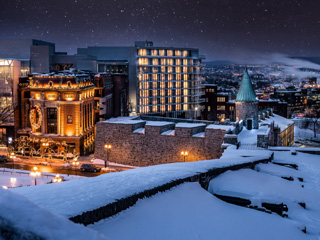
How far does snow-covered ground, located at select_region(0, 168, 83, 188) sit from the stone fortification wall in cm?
704

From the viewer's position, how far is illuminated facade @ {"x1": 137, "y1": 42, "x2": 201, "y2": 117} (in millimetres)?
83188

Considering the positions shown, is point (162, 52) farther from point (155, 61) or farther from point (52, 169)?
point (52, 169)

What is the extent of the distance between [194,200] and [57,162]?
37015mm

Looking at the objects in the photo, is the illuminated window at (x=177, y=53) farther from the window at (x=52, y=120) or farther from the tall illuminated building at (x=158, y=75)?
the window at (x=52, y=120)

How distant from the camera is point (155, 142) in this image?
41219 mm

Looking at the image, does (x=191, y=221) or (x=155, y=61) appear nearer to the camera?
(x=191, y=221)

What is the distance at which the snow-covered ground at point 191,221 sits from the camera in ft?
31.4

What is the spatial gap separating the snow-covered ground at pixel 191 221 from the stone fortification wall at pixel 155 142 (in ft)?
83.4

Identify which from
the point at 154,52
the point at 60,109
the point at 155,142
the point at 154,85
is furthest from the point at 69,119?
the point at 154,52

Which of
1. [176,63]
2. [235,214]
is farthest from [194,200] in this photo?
[176,63]

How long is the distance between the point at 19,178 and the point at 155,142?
13.8 metres

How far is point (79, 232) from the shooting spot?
4477 millimetres

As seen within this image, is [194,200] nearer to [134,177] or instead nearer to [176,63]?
[134,177]

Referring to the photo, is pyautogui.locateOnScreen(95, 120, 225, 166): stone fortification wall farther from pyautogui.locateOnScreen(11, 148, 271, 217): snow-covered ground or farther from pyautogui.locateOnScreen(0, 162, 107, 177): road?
pyautogui.locateOnScreen(11, 148, 271, 217): snow-covered ground
